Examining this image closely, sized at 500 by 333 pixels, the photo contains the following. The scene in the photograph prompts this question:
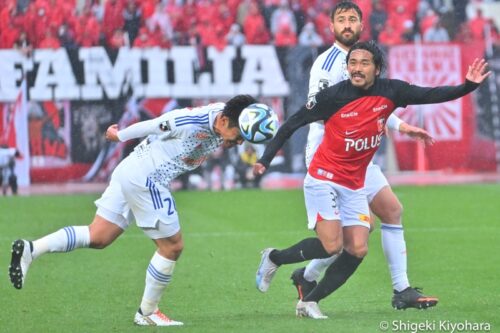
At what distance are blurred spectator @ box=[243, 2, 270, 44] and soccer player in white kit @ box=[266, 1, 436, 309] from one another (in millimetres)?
13874

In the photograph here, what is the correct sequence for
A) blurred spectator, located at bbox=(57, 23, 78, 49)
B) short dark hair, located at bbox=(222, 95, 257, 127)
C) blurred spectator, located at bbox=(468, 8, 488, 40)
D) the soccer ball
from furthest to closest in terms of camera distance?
blurred spectator, located at bbox=(468, 8, 488, 40) → blurred spectator, located at bbox=(57, 23, 78, 49) → short dark hair, located at bbox=(222, 95, 257, 127) → the soccer ball

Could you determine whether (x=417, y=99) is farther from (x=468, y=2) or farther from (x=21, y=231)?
(x=468, y=2)

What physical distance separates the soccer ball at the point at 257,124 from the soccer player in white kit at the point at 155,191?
0.20m

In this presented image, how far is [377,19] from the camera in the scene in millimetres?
24672

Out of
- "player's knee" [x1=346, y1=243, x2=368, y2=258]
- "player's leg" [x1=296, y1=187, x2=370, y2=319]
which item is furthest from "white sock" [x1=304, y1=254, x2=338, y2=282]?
"player's knee" [x1=346, y1=243, x2=368, y2=258]

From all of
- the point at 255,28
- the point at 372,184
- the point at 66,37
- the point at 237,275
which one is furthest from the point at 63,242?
the point at 255,28

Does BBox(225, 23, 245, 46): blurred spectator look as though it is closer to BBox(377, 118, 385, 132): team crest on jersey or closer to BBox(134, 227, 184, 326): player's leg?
BBox(377, 118, 385, 132): team crest on jersey

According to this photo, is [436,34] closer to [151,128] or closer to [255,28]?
[255,28]

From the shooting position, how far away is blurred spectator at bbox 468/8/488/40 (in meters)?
24.5

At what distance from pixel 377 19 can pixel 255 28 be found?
2.77m

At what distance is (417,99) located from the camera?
8773mm

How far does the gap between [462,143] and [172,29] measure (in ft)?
20.2

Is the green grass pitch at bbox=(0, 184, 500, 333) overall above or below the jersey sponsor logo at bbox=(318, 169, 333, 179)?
below

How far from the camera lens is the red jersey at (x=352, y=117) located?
8.68m
